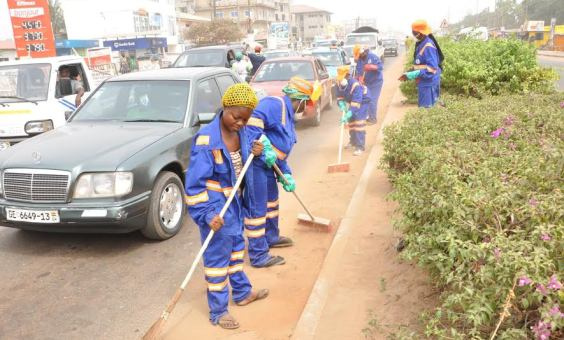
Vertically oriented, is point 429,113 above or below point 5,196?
above

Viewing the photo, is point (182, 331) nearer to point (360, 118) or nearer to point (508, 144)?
point (508, 144)

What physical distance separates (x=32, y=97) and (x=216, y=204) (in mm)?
6343

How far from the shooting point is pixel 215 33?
52.7 m

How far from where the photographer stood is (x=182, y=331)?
3.48m

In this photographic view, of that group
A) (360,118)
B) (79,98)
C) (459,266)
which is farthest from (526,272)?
(79,98)

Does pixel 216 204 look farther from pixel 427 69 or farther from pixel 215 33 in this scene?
pixel 215 33

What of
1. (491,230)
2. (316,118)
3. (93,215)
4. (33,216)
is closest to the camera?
(491,230)

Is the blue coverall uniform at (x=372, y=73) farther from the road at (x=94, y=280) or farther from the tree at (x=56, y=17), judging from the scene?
the tree at (x=56, y=17)

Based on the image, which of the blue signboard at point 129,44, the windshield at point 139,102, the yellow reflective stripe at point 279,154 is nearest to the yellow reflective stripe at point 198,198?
the yellow reflective stripe at point 279,154

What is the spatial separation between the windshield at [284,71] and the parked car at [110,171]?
565 centimetres

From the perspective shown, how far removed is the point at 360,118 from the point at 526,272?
20.7 ft

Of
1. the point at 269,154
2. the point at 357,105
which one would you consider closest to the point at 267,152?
the point at 269,154

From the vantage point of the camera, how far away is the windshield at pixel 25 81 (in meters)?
8.30

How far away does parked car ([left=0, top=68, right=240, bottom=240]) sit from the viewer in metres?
4.48
